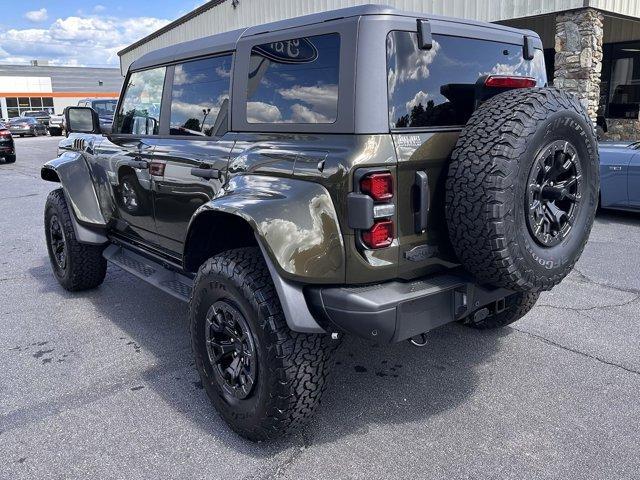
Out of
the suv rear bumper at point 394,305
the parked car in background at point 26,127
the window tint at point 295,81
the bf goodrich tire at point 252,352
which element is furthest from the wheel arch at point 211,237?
the parked car in background at point 26,127

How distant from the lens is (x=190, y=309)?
2.96m

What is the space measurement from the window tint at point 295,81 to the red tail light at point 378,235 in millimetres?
527

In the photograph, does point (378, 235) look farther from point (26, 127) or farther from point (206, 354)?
point (26, 127)

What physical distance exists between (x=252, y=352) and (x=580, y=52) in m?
9.04

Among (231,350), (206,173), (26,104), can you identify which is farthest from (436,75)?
(26,104)

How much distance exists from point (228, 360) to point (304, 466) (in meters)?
0.67

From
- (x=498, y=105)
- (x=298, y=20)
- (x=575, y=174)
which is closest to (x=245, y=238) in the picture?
(x=298, y=20)

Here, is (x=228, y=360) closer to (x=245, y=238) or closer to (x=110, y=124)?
(x=245, y=238)

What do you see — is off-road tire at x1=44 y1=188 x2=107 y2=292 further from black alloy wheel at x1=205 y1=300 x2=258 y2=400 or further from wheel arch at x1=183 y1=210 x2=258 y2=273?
black alloy wheel at x1=205 y1=300 x2=258 y2=400

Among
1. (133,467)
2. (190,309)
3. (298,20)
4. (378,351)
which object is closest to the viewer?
(133,467)

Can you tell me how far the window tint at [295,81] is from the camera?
8.29 ft

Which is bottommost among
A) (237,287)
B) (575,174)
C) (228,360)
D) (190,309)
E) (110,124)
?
(228,360)

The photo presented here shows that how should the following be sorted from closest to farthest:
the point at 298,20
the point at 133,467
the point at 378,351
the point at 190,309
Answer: the point at 133,467, the point at 298,20, the point at 190,309, the point at 378,351

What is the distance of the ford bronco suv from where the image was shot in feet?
7.75
